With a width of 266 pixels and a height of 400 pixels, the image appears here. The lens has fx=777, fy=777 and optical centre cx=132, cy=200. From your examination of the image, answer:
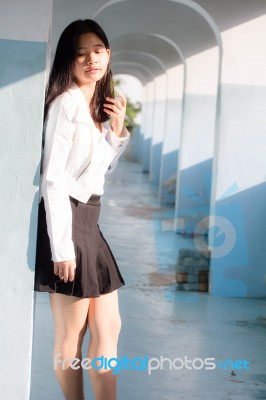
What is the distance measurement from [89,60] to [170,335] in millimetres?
3034

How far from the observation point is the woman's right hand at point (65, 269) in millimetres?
3140

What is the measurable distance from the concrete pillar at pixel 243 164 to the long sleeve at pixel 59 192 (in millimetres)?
4398

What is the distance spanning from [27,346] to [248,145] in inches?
178

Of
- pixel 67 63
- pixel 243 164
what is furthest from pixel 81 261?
pixel 243 164

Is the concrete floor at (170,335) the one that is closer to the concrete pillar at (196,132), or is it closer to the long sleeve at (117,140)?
the long sleeve at (117,140)

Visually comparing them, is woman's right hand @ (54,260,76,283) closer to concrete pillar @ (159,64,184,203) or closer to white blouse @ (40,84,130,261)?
white blouse @ (40,84,130,261)

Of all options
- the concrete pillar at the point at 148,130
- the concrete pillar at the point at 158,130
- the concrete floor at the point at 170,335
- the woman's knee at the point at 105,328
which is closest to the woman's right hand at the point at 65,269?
the woman's knee at the point at 105,328

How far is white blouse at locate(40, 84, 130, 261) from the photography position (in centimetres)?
313

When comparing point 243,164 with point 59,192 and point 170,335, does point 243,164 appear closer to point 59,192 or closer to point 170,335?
point 170,335

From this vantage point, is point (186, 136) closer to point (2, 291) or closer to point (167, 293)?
point (167, 293)

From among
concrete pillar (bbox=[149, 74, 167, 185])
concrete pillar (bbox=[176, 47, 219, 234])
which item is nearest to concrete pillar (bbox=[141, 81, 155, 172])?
concrete pillar (bbox=[149, 74, 167, 185])

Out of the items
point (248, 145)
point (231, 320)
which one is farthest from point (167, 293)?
point (248, 145)

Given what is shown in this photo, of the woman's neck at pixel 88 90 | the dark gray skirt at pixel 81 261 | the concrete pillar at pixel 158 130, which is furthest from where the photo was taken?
the concrete pillar at pixel 158 130

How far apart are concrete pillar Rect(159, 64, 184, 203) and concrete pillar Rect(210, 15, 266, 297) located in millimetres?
7533
